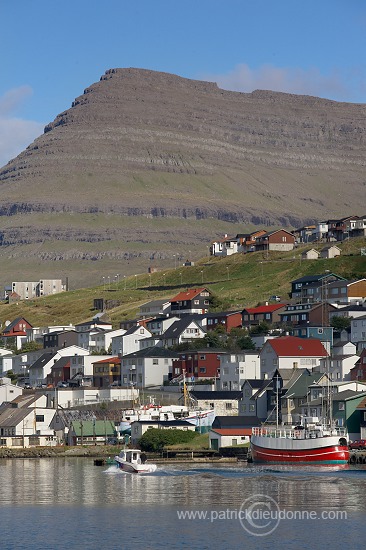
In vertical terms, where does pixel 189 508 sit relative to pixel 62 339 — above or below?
below

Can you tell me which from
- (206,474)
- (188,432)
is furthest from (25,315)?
(206,474)

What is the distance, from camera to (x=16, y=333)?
159 meters

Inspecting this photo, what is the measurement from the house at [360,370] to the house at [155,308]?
5377 cm

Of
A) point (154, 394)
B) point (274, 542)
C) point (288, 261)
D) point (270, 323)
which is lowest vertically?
point (274, 542)

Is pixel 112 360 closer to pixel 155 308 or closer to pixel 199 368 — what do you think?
pixel 199 368

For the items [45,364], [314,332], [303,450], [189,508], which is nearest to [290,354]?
[314,332]

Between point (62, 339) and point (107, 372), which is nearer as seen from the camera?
point (107, 372)

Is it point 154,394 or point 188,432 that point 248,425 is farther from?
point 154,394

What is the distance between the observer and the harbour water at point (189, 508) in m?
47.4

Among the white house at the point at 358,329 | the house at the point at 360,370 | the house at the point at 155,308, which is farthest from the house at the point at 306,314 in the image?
the house at the point at 155,308

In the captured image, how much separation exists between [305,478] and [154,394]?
1720 inches

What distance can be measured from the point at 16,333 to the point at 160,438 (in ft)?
248

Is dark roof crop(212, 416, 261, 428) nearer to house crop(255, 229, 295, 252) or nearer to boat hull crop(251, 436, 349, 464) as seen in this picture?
boat hull crop(251, 436, 349, 464)

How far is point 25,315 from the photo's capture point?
7092 inches
